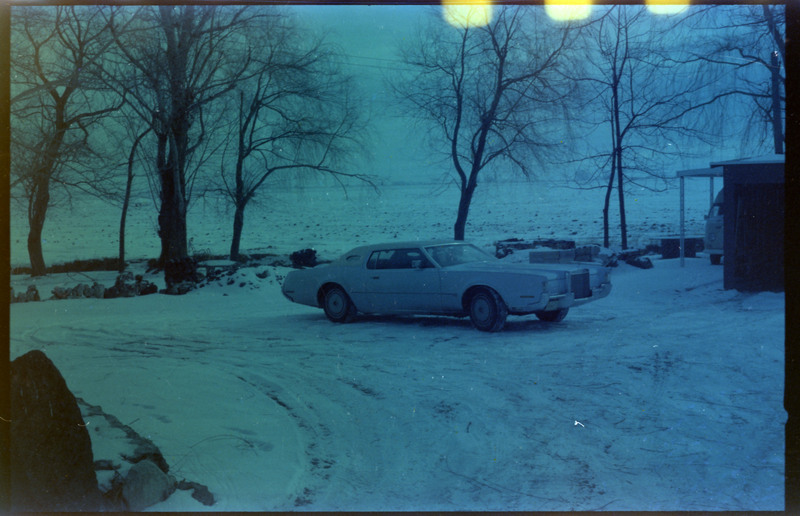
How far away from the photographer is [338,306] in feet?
18.2

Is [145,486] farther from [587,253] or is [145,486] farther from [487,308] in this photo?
[587,253]

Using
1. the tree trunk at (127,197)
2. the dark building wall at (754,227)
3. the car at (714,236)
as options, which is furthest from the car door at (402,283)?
the dark building wall at (754,227)

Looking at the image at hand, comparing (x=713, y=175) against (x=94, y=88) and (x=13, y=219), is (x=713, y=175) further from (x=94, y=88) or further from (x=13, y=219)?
(x=13, y=219)

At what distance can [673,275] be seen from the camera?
5.98 m

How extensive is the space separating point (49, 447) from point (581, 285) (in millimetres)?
4179

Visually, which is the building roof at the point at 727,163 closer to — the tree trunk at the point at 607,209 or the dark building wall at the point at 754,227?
the dark building wall at the point at 754,227

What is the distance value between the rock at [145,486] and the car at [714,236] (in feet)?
15.9

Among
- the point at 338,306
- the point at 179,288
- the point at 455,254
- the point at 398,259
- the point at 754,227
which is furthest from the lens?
the point at 754,227

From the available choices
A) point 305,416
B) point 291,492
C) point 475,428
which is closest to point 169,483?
point 291,492

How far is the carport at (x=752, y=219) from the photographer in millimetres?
6230

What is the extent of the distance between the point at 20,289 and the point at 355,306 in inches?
97.7

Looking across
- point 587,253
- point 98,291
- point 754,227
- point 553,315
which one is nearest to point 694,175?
point 587,253

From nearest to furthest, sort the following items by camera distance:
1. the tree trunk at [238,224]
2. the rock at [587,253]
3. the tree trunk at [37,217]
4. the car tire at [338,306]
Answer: the tree trunk at [37,217] → the tree trunk at [238,224] → the car tire at [338,306] → the rock at [587,253]

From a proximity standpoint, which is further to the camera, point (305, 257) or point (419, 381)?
point (305, 257)
